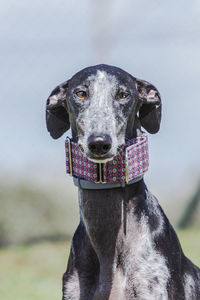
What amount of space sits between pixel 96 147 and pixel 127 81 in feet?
1.79

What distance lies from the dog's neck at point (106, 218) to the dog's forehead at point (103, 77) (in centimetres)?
56

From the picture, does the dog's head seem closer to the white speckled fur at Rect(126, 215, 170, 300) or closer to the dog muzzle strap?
the dog muzzle strap

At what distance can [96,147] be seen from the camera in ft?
11.8

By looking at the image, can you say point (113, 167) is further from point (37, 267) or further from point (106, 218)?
point (37, 267)

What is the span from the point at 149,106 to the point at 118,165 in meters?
0.53

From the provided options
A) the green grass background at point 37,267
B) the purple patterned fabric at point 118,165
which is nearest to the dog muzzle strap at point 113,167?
the purple patterned fabric at point 118,165

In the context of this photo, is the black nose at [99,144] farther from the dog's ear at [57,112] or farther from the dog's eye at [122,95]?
the dog's ear at [57,112]

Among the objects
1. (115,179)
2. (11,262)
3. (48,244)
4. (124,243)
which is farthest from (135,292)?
(48,244)

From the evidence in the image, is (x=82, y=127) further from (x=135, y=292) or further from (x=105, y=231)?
(x=135, y=292)

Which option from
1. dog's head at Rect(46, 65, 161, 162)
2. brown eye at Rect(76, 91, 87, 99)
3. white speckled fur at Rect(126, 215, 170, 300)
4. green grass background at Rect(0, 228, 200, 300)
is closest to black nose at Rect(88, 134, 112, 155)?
dog's head at Rect(46, 65, 161, 162)

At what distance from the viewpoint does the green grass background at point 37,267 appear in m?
7.15

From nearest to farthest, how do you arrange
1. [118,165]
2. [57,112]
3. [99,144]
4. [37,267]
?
1. [99,144]
2. [118,165]
3. [57,112]
4. [37,267]

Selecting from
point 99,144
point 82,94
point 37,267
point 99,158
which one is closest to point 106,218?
point 99,158

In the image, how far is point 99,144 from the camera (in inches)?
140
